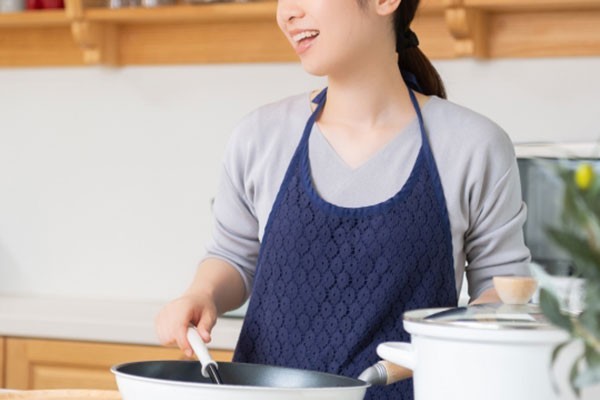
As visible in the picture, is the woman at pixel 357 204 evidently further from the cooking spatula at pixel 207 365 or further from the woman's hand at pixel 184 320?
the cooking spatula at pixel 207 365

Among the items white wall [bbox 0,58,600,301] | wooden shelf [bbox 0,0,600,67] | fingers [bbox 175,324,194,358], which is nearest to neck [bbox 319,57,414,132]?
fingers [bbox 175,324,194,358]

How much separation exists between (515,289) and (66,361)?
1.90 meters

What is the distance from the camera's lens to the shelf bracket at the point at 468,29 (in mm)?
2443

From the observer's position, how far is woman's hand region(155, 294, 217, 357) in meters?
1.18

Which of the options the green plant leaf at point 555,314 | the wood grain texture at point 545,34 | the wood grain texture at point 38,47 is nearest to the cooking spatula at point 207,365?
the green plant leaf at point 555,314

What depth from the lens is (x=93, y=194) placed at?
118 inches

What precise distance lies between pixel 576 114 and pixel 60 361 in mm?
1346

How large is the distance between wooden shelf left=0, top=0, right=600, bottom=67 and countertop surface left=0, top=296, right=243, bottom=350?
66 cm

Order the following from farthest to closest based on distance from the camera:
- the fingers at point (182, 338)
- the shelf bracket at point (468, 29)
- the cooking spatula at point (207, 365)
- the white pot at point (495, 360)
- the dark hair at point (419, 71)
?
1. the shelf bracket at point (468, 29)
2. the dark hair at point (419, 71)
3. the fingers at point (182, 338)
4. the cooking spatula at point (207, 365)
5. the white pot at point (495, 360)

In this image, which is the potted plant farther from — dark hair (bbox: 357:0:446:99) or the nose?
dark hair (bbox: 357:0:446:99)

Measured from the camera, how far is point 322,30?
1308mm

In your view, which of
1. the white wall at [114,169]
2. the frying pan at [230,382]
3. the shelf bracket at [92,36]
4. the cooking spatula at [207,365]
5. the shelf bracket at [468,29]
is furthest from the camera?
the white wall at [114,169]

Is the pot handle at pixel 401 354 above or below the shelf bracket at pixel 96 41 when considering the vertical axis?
below

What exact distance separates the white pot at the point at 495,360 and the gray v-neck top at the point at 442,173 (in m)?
0.57
